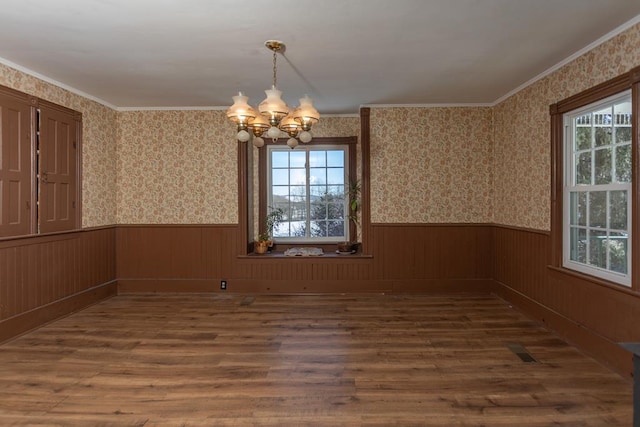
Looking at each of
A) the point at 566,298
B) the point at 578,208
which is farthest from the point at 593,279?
the point at 578,208

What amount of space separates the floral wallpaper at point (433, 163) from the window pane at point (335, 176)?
705mm

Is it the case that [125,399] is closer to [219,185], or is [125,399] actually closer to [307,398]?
[307,398]

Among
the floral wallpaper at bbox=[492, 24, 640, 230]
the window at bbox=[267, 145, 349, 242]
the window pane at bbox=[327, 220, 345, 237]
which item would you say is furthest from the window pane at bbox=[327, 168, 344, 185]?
the floral wallpaper at bbox=[492, 24, 640, 230]

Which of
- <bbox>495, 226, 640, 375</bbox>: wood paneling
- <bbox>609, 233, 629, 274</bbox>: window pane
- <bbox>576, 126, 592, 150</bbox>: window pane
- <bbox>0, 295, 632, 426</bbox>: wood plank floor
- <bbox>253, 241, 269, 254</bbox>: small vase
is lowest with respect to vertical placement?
<bbox>0, 295, 632, 426</bbox>: wood plank floor

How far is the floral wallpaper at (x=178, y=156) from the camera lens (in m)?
5.79

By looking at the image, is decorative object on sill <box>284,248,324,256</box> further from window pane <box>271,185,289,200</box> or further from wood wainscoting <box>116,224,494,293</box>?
window pane <box>271,185,289,200</box>

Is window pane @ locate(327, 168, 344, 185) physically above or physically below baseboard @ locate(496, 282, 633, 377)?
above

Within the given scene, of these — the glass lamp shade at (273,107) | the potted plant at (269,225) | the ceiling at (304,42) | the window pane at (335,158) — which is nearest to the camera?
the ceiling at (304,42)

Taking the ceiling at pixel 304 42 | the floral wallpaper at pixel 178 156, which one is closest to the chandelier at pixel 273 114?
the ceiling at pixel 304 42

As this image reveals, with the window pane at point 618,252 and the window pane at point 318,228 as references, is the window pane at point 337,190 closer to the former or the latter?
the window pane at point 318,228

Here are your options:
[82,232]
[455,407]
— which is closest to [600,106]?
[455,407]

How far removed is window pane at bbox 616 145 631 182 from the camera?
3188 millimetres

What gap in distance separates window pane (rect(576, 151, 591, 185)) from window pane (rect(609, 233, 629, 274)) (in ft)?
1.99

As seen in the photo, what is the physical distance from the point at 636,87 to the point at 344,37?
2.22 m
